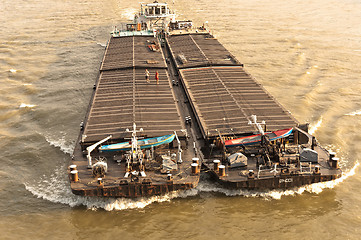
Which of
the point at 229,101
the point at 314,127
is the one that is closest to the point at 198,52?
the point at 229,101

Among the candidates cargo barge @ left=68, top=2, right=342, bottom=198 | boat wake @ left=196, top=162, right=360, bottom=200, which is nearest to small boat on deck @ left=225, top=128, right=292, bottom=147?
cargo barge @ left=68, top=2, right=342, bottom=198

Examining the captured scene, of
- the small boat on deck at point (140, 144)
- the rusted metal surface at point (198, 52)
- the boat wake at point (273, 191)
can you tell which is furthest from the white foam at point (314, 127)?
the small boat on deck at point (140, 144)

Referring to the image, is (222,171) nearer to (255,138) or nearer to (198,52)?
(255,138)

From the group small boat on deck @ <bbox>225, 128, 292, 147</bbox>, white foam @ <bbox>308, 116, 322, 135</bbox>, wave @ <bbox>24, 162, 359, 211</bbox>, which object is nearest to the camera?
wave @ <bbox>24, 162, 359, 211</bbox>

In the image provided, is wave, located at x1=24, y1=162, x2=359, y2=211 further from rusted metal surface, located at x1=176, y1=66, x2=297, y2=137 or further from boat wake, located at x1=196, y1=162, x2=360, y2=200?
rusted metal surface, located at x1=176, y1=66, x2=297, y2=137

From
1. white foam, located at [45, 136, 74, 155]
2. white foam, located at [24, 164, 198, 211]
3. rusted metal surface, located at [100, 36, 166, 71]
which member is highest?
rusted metal surface, located at [100, 36, 166, 71]

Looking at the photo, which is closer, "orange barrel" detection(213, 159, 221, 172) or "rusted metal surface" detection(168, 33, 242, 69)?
"orange barrel" detection(213, 159, 221, 172)
